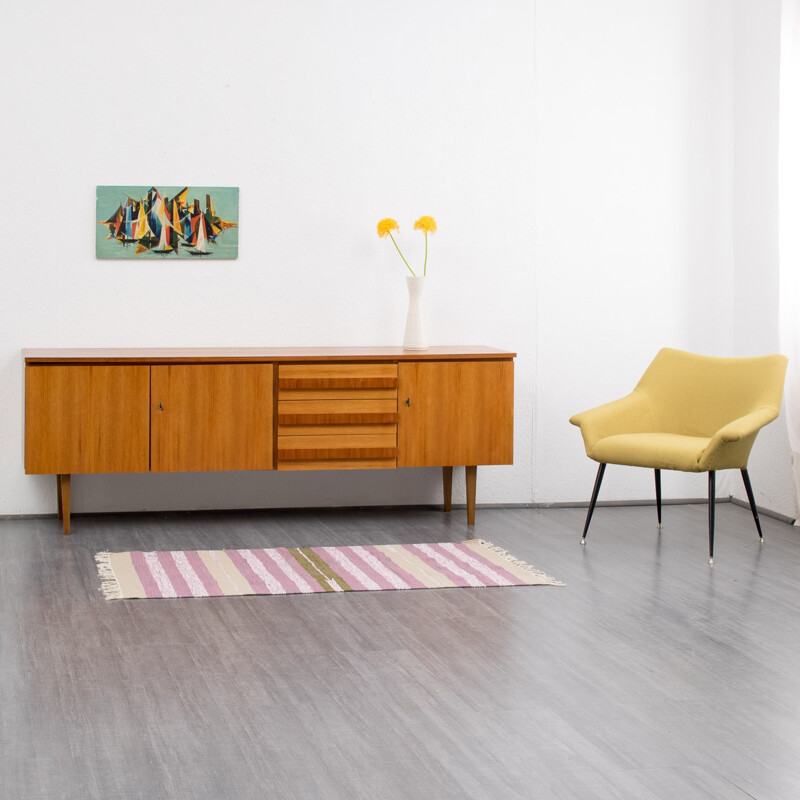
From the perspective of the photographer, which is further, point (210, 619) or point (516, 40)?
point (516, 40)

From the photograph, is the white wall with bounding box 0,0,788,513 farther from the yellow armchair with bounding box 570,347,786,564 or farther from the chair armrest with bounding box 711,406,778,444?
the chair armrest with bounding box 711,406,778,444

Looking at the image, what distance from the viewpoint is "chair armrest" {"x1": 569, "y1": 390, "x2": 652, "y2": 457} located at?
478 cm

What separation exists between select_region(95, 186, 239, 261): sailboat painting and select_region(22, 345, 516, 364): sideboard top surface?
1.42 feet

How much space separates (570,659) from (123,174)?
3.03 m

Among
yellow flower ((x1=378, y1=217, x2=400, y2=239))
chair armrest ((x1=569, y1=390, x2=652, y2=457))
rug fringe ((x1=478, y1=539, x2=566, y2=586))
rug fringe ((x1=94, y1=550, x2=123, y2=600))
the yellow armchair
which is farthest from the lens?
yellow flower ((x1=378, y1=217, x2=400, y2=239))

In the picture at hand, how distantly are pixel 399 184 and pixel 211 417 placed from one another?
1.42m

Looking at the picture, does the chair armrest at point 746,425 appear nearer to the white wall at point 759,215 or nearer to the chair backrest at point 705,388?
the chair backrest at point 705,388

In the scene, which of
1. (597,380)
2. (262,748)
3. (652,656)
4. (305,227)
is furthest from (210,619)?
(597,380)

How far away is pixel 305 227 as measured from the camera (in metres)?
5.23

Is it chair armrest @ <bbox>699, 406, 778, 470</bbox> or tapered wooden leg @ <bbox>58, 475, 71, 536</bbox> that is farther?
tapered wooden leg @ <bbox>58, 475, 71, 536</bbox>

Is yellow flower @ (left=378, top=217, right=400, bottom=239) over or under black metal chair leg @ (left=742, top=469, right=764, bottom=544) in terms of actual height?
over

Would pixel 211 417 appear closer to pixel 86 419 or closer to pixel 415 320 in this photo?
pixel 86 419

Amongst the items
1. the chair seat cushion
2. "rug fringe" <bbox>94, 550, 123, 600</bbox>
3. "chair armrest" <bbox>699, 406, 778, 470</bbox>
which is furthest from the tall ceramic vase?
"rug fringe" <bbox>94, 550, 123, 600</bbox>

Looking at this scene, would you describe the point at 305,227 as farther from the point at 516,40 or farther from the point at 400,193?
the point at 516,40
